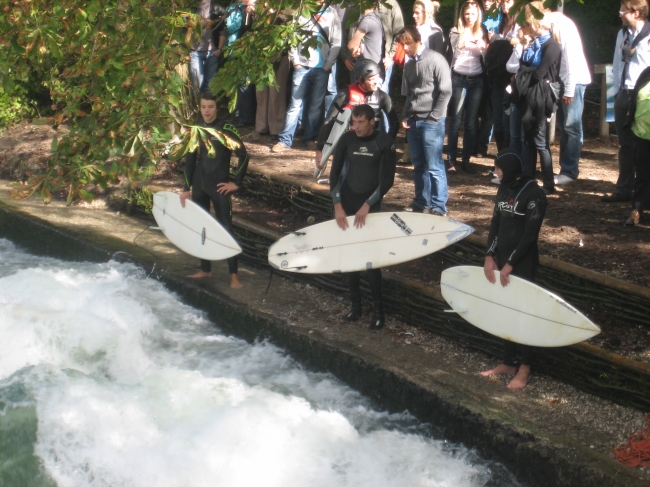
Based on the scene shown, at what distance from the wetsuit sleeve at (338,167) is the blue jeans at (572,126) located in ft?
8.99

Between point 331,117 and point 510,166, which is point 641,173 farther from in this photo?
point 331,117

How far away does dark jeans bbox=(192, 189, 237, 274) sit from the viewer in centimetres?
773

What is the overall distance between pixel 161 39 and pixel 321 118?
16.4 feet

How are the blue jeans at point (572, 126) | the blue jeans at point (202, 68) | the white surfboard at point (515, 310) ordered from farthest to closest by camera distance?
1. the blue jeans at point (202, 68)
2. the blue jeans at point (572, 126)
3. the white surfboard at point (515, 310)

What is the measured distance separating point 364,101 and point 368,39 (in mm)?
1931

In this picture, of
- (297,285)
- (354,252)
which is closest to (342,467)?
(354,252)

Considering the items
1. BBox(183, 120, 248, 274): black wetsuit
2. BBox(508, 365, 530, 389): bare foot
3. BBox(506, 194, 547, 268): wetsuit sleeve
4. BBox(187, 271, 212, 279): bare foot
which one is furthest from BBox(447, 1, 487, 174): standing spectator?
BBox(508, 365, 530, 389): bare foot

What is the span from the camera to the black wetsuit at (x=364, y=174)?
674cm

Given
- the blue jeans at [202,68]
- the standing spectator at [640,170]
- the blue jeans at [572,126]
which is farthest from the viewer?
the blue jeans at [202,68]

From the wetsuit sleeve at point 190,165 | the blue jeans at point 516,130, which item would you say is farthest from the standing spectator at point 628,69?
the wetsuit sleeve at point 190,165

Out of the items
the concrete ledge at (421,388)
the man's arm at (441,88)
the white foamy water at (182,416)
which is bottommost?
the white foamy water at (182,416)

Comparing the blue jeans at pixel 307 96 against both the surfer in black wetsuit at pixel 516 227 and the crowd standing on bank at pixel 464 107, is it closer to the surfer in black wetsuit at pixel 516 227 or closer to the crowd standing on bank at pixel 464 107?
the crowd standing on bank at pixel 464 107

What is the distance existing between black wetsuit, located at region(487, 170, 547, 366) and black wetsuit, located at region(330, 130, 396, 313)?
3.73 ft

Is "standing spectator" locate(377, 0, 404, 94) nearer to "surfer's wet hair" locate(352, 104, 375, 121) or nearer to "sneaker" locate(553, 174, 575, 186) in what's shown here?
"sneaker" locate(553, 174, 575, 186)
